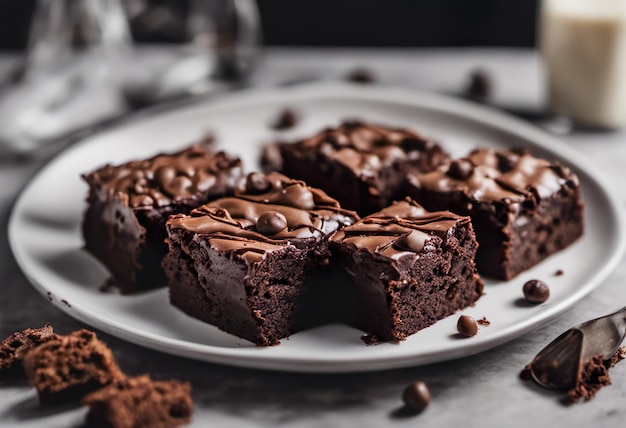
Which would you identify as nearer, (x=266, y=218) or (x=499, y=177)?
(x=266, y=218)

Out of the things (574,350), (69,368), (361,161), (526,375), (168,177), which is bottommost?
(526,375)

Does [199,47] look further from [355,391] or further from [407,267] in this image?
[355,391]

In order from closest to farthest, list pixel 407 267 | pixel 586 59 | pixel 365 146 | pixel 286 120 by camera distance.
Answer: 1. pixel 407 267
2. pixel 365 146
3. pixel 586 59
4. pixel 286 120

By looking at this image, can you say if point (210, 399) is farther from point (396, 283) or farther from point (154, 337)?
point (396, 283)

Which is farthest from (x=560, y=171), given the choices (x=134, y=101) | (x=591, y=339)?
(x=134, y=101)

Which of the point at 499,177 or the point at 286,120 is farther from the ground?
the point at 499,177

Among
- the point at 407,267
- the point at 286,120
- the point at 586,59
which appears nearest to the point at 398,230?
the point at 407,267

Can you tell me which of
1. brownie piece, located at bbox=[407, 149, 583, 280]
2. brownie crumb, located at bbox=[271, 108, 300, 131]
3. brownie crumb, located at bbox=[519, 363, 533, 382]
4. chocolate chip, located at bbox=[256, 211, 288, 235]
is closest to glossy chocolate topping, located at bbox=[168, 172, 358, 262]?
chocolate chip, located at bbox=[256, 211, 288, 235]

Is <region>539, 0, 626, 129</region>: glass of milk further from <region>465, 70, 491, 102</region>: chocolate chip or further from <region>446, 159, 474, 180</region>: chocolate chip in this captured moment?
<region>446, 159, 474, 180</region>: chocolate chip
